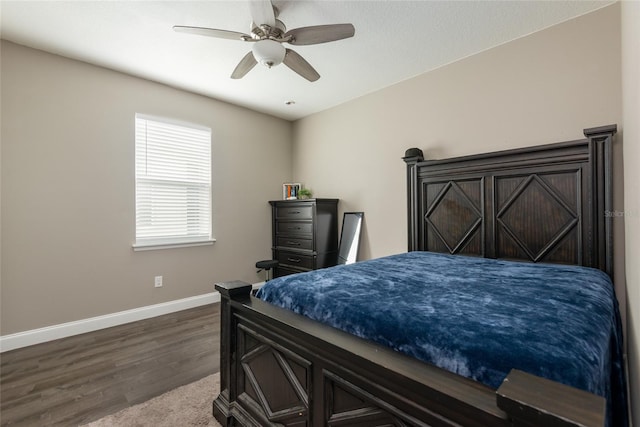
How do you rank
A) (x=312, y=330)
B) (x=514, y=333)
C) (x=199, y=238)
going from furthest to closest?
1. (x=199, y=238)
2. (x=312, y=330)
3. (x=514, y=333)

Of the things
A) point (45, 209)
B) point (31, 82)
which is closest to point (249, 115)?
point (31, 82)

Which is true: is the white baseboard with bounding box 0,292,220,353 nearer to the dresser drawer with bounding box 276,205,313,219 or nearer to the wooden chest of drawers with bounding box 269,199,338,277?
the wooden chest of drawers with bounding box 269,199,338,277

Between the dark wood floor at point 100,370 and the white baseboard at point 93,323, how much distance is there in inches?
3.0

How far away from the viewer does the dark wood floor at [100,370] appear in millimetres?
1859

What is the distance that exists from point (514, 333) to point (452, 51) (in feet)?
9.43

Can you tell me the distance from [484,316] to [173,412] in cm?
187

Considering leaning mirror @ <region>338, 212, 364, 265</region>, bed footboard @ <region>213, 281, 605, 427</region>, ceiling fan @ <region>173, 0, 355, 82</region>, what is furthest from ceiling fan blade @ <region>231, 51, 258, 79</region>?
leaning mirror @ <region>338, 212, 364, 265</region>

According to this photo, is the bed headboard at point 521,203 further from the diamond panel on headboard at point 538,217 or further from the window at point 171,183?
the window at point 171,183

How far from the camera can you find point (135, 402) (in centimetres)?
191

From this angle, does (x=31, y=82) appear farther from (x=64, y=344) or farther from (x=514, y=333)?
(x=514, y=333)

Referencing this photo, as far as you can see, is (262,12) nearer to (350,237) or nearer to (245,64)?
(245,64)

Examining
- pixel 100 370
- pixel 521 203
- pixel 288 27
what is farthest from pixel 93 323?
pixel 521 203

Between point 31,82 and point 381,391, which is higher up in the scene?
point 31,82

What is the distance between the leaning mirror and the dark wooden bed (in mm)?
821
